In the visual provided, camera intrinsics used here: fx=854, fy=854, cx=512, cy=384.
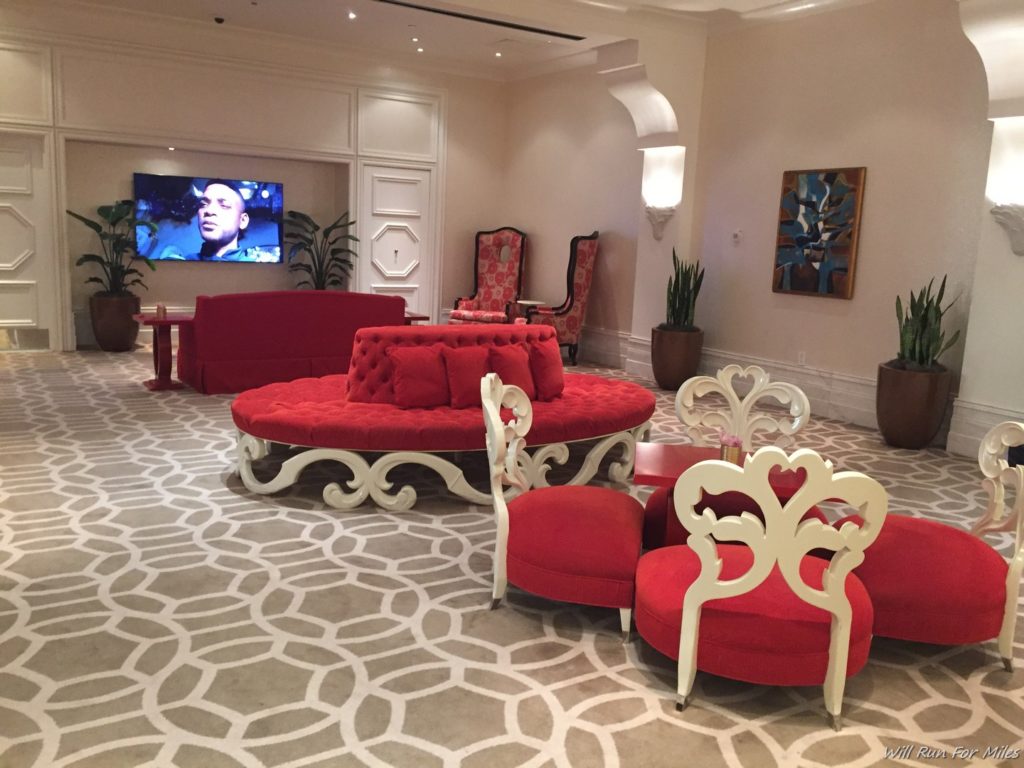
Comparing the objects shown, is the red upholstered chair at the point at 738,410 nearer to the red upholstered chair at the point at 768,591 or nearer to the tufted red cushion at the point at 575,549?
the tufted red cushion at the point at 575,549

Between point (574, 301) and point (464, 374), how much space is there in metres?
4.47

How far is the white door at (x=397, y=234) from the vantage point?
9773 millimetres

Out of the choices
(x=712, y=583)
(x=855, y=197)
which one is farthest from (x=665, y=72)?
(x=712, y=583)

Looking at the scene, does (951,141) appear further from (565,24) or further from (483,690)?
(483,690)

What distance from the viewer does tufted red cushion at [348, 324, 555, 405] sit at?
4.58 m

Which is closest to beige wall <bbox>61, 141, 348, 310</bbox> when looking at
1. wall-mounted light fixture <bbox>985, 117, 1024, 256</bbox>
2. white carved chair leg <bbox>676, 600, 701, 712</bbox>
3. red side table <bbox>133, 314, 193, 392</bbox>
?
red side table <bbox>133, 314, 193, 392</bbox>

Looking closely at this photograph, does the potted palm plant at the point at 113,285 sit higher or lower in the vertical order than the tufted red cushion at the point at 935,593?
higher

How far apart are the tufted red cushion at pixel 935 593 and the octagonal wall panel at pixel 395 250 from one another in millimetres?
7862

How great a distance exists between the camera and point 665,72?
7418 millimetres

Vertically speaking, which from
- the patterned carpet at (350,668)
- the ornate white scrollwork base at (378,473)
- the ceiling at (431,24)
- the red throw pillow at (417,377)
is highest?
the ceiling at (431,24)

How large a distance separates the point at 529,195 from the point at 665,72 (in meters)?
2.88

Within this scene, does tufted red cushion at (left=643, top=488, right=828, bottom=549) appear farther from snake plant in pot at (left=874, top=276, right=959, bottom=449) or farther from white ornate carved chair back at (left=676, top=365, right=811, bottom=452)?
snake plant in pot at (left=874, top=276, right=959, bottom=449)

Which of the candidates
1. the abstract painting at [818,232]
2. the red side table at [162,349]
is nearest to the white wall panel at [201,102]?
the red side table at [162,349]

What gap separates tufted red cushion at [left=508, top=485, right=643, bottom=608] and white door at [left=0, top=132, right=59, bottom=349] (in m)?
7.01
